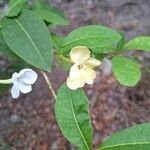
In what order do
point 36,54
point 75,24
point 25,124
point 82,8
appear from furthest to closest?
point 82,8 → point 75,24 → point 25,124 → point 36,54

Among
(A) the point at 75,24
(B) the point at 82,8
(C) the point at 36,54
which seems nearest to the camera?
(C) the point at 36,54

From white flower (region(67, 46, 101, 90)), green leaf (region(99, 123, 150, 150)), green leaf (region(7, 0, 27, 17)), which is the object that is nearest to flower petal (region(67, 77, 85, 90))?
white flower (region(67, 46, 101, 90))

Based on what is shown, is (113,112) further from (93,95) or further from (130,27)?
(130,27)

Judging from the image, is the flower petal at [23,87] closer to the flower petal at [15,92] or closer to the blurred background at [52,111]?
the flower petal at [15,92]

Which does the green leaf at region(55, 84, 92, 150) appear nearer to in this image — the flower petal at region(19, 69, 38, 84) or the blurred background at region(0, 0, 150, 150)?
the flower petal at region(19, 69, 38, 84)

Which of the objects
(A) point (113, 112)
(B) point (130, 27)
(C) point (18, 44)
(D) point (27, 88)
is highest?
(C) point (18, 44)

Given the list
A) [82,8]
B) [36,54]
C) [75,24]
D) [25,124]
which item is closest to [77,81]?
[36,54]

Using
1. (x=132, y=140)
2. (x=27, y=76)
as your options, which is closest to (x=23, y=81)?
(x=27, y=76)

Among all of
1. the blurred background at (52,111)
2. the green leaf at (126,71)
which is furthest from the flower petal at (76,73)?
the blurred background at (52,111)
